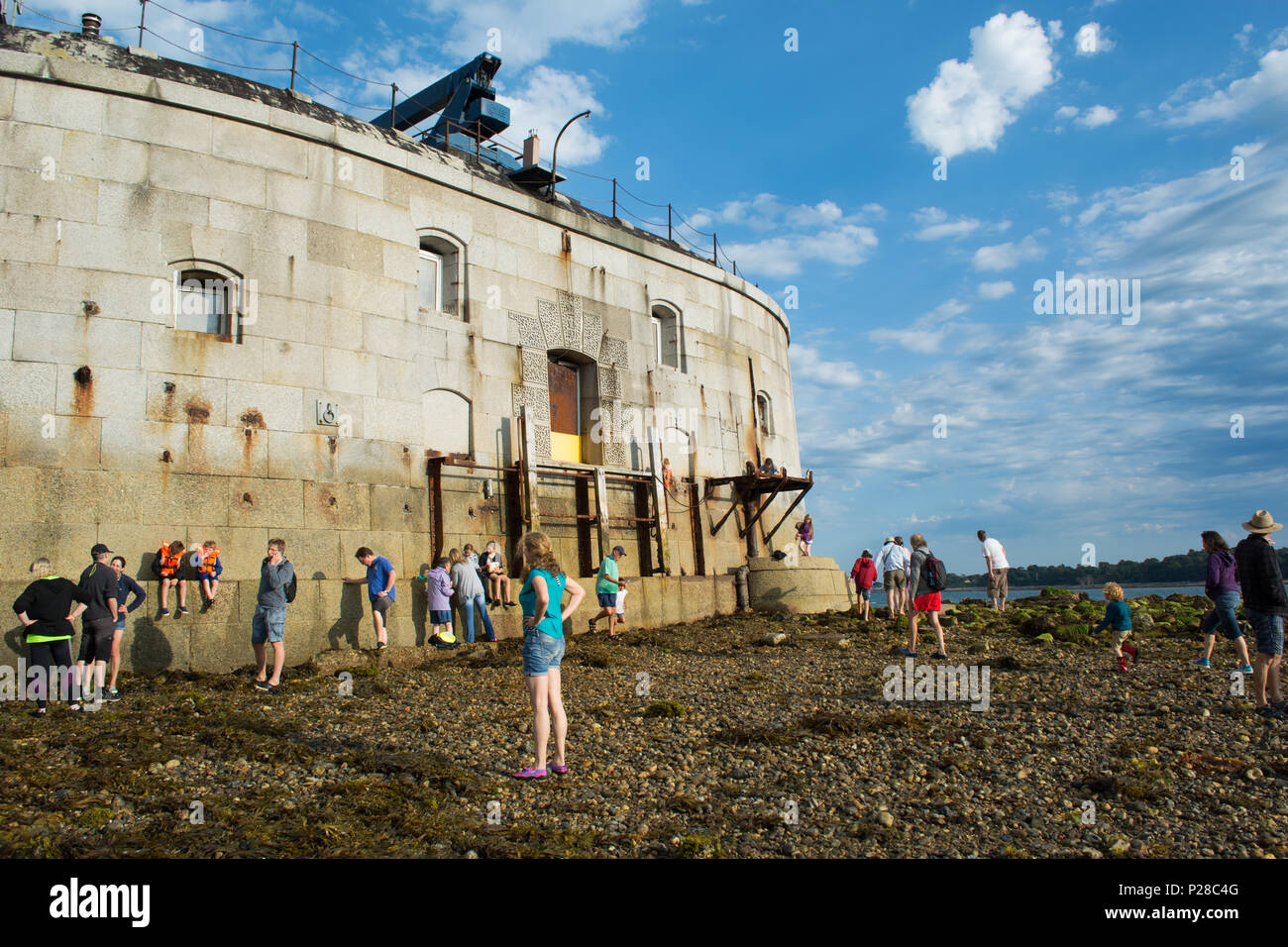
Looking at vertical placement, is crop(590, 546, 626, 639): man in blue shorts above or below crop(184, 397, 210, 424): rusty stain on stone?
below

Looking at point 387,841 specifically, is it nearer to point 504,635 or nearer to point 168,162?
point 504,635

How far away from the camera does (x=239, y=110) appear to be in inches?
522

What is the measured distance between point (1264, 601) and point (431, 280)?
1342cm

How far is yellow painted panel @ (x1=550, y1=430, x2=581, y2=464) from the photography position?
56.2 feet

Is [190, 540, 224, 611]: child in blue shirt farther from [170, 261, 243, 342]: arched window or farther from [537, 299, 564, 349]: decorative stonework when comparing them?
[537, 299, 564, 349]: decorative stonework

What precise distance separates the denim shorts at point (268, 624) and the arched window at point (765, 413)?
1423 centimetres

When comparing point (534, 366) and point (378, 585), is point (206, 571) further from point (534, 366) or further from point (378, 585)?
point (534, 366)

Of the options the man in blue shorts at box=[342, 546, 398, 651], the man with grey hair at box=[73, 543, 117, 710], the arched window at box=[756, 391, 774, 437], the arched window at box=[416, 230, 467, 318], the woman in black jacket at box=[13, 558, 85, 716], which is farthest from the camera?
A: the arched window at box=[756, 391, 774, 437]

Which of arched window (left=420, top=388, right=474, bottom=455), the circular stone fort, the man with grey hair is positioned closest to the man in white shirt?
the circular stone fort

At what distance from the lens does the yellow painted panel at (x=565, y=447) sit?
56.2ft

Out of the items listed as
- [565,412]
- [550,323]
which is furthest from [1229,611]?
[550,323]

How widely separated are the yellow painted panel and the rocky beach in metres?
6.38

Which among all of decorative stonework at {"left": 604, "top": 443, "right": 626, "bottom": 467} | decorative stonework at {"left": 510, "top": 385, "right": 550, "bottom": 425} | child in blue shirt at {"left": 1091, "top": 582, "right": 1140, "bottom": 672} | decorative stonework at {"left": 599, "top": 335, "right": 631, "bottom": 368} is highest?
decorative stonework at {"left": 599, "top": 335, "right": 631, "bottom": 368}
